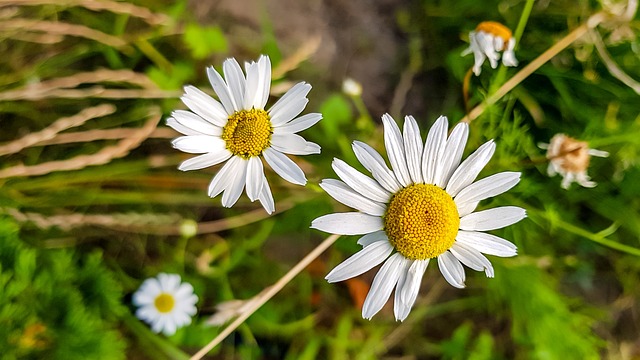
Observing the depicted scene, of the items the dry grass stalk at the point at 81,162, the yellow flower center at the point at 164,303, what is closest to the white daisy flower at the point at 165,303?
the yellow flower center at the point at 164,303

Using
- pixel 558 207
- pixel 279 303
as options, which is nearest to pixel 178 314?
pixel 279 303

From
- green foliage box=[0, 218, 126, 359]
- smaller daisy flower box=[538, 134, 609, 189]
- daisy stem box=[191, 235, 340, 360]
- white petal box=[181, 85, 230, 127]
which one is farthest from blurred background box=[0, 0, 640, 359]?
white petal box=[181, 85, 230, 127]

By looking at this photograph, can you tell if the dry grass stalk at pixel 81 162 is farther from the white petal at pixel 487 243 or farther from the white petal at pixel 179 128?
the white petal at pixel 487 243

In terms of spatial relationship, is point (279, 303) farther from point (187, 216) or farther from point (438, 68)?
point (438, 68)

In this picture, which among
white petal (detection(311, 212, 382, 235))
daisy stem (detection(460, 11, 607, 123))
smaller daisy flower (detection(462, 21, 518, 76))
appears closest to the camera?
white petal (detection(311, 212, 382, 235))

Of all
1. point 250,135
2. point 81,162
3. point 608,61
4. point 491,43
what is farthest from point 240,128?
point 608,61

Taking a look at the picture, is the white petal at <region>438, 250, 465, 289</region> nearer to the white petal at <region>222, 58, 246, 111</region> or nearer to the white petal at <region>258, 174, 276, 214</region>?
the white petal at <region>258, 174, 276, 214</region>

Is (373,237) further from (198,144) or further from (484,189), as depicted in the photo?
(198,144)
